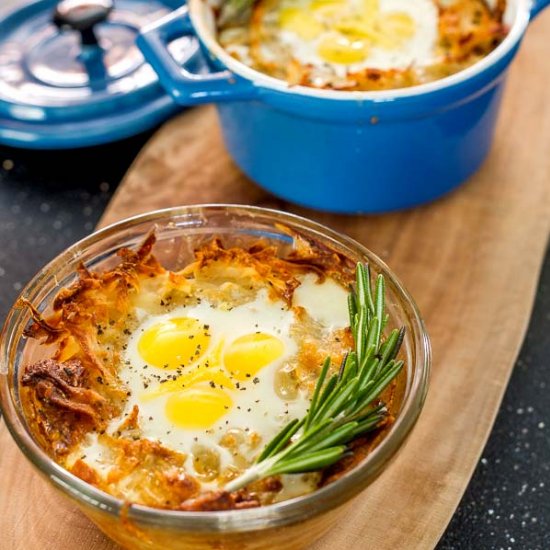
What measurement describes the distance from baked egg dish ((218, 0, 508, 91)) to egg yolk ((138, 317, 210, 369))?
0.66 meters

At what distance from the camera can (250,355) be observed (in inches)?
58.4

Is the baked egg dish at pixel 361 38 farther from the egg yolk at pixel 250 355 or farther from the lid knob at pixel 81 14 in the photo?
the egg yolk at pixel 250 355

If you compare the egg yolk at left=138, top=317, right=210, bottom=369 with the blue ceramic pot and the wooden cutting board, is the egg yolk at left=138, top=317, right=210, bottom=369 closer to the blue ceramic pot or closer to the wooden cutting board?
the wooden cutting board

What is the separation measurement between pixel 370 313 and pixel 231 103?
0.71 meters

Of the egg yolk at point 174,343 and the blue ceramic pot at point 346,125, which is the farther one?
the blue ceramic pot at point 346,125

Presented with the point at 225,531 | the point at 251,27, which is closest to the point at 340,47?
the point at 251,27

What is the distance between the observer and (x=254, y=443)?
4.52 feet

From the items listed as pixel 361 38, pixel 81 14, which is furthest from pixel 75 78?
pixel 361 38

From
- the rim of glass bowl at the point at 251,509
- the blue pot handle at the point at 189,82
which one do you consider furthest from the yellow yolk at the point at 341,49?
the rim of glass bowl at the point at 251,509

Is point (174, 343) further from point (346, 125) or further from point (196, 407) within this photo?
point (346, 125)

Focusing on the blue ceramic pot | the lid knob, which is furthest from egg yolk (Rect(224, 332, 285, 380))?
the lid knob

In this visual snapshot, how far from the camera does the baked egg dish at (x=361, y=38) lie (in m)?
2.04

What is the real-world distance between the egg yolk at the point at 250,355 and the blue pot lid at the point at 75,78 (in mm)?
937

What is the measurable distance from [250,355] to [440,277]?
623mm
